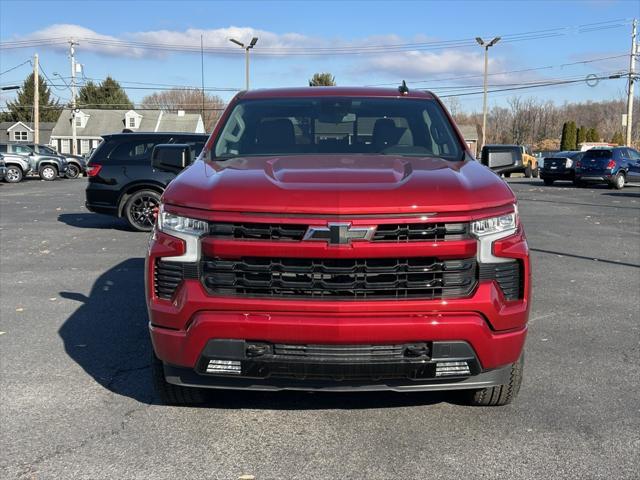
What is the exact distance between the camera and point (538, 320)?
6277 mm

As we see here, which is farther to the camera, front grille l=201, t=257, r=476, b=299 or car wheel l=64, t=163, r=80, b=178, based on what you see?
car wheel l=64, t=163, r=80, b=178

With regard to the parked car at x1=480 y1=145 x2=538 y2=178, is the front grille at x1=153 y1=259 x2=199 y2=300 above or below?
below

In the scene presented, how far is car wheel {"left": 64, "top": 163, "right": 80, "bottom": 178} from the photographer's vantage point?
3710 centimetres

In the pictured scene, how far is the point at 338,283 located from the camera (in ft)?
11.0

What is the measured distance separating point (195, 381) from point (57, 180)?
34596 mm

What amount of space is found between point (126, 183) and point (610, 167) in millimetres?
20767

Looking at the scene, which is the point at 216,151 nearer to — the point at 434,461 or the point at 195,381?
the point at 195,381

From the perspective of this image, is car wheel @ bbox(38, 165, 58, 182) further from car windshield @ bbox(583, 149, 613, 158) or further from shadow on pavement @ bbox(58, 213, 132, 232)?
car windshield @ bbox(583, 149, 613, 158)

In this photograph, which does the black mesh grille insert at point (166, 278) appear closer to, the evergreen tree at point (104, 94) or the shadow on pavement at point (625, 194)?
the shadow on pavement at point (625, 194)

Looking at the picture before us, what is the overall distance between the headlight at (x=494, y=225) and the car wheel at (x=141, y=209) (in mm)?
10192

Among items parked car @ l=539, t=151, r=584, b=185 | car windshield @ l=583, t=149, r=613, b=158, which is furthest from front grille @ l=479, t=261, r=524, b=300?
parked car @ l=539, t=151, r=584, b=185

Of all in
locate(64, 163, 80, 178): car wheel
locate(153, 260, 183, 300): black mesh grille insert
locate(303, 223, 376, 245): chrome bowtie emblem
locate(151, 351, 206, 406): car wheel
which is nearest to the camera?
locate(303, 223, 376, 245): chrome bowtie emblem

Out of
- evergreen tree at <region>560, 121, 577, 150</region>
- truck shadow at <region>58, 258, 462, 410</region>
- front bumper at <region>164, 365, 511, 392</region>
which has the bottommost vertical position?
truck shadow at <region>58, 258, 462, 410</region>

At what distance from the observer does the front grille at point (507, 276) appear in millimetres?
3426
